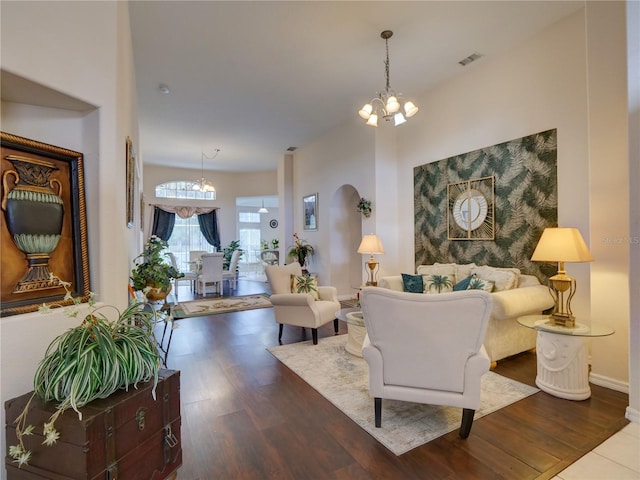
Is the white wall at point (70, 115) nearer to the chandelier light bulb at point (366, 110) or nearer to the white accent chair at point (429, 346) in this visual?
the white accent chair at point (429, 346)

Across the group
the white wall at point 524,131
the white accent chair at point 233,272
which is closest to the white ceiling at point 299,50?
the white wall at point 524,131

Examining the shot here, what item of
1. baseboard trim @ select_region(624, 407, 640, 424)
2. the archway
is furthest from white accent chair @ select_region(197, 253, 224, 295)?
baseboard trim @ select_region(624, 407, 640, 424)

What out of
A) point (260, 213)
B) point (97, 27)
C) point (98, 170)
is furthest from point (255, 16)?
point (260, 213)

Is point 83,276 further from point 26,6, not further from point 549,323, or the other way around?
point 549,323

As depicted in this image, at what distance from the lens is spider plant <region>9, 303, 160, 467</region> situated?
1.15 metres

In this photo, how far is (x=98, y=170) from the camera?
5.72 feet

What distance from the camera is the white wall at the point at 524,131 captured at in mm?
2637

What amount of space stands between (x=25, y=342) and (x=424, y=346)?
210 cm

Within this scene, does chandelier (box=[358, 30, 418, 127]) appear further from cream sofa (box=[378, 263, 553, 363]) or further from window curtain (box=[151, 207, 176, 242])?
window curtain (box=[151, 207, 176, 242])

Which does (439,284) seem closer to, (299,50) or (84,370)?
(299,50)

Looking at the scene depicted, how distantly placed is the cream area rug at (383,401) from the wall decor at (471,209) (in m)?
1.90

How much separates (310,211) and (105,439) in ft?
21.0

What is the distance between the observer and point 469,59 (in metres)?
3.90

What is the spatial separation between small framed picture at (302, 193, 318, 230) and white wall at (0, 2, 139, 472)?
17.5 feet
